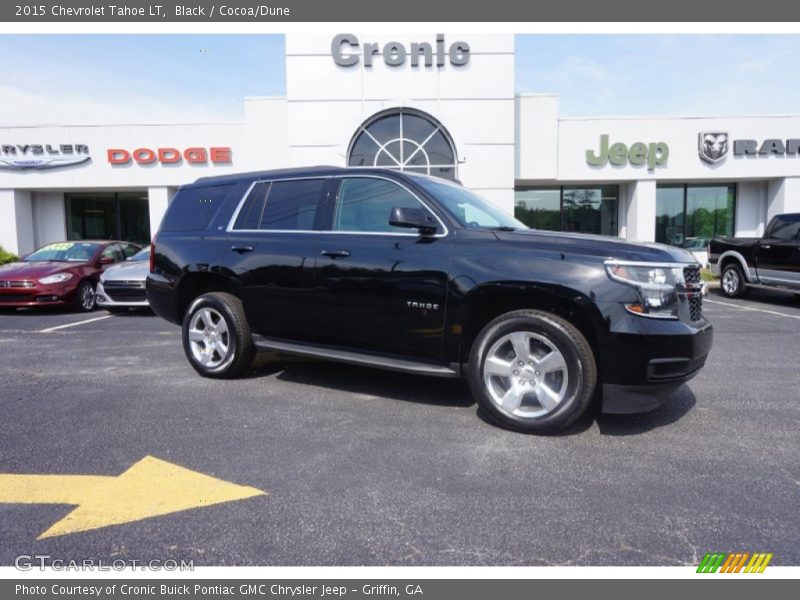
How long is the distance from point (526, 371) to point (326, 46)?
16.1 meters

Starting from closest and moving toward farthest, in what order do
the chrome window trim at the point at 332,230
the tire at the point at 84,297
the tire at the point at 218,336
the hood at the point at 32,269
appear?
the chrome window trim at the point at 332,230 → the tire at the point at 218,336 → the hood at the point at 32,269 → the tire at the point at 84,297

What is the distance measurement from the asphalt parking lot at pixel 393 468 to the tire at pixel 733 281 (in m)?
7.73

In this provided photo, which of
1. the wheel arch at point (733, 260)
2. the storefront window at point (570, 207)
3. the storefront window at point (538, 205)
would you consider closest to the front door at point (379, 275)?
the wheel arch at point (733, 260)

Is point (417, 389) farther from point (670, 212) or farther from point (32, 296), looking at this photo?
point (670, 212)

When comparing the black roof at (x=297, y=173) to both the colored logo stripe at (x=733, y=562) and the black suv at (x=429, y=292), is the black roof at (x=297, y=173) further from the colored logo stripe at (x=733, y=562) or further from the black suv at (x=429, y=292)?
the colored logo stripe at (x=733, y=562)

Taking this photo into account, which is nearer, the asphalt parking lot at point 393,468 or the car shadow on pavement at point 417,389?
the asphalt parking lot at point 393,468

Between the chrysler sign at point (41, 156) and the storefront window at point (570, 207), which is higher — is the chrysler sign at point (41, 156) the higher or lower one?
the higher one

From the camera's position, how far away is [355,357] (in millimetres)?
4488

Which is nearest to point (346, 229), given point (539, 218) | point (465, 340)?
point (465, 340)

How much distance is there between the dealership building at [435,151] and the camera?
17203mm

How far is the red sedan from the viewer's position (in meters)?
10.1

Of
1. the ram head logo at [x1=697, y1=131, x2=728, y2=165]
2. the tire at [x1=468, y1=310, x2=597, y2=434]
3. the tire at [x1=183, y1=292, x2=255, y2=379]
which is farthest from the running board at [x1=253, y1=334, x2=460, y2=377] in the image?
Result: the ram head logo at [x1=697, y1=131, x2=728, y2=165]

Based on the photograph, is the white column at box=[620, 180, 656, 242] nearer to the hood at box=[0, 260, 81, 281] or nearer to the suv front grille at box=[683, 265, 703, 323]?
the suv front grille at box=[683, 265, 703, 323]

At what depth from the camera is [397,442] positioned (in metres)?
3.71
